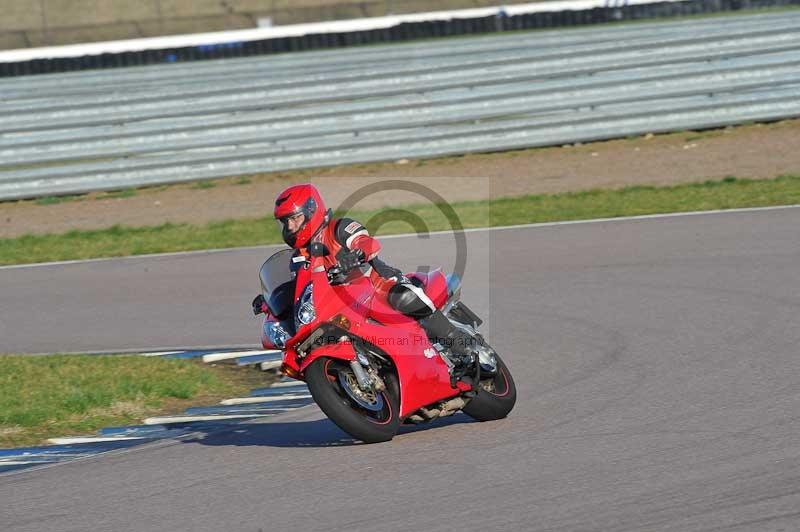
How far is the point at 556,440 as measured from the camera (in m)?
6.40

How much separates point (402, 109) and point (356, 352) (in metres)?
11.6

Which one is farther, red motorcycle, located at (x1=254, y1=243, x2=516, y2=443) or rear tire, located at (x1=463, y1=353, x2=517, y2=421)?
rear tire, located at (x1=463, y1=353, x2=517, y2=421)

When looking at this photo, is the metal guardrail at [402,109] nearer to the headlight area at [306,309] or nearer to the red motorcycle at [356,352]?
the red motorcycle at [356,352]

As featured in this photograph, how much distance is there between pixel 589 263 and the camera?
11.5 m

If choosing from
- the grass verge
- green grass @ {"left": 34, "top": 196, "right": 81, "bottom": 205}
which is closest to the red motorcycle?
the grass verge

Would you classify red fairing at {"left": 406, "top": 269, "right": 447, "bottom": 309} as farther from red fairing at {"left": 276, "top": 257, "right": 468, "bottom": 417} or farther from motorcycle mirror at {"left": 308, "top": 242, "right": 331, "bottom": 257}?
motorcycle mirror at {"left": 308, "top": 242, "right": 331, "bottom": 257}

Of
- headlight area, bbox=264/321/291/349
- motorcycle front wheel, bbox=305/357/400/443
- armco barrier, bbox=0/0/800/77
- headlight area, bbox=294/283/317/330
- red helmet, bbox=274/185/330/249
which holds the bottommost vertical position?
motorcycle front wheel, bbox=305/357/400/443

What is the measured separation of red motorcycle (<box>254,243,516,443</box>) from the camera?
6426 millimetres

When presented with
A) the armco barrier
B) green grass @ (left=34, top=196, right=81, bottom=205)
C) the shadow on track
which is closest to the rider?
the shadow on track

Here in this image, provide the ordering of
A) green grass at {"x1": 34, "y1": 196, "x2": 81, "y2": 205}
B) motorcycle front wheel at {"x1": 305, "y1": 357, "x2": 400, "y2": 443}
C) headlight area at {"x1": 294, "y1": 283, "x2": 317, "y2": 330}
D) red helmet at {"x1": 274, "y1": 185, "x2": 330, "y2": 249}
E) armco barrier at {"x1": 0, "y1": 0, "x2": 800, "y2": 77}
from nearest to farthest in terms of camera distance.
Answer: motorcycle front wheel at {"x1": 305, "y1": 357, "x2": 400, "y2": 443}
headlight area at {"x1": 294, "y1": 283, "x2": 317, "y2": 330}
red helmet at {"x1": 274, "y1": 185, "x2": 330, "y2": 249}
green grass at {"x1": 34, "y1": 196, "x2": 81, "y2": 205}
armco barrier at {"x1": 0, "y1": 0, "x2": 800, "y2": 77}

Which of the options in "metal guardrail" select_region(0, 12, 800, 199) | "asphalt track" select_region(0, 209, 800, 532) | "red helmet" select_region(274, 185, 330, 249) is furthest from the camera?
"metal guardrail" select_region(0, 12, 800, 199)

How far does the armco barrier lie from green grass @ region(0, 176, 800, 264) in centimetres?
663

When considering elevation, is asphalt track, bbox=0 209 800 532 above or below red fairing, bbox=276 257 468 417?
below

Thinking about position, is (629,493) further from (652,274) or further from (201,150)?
(201,150)
